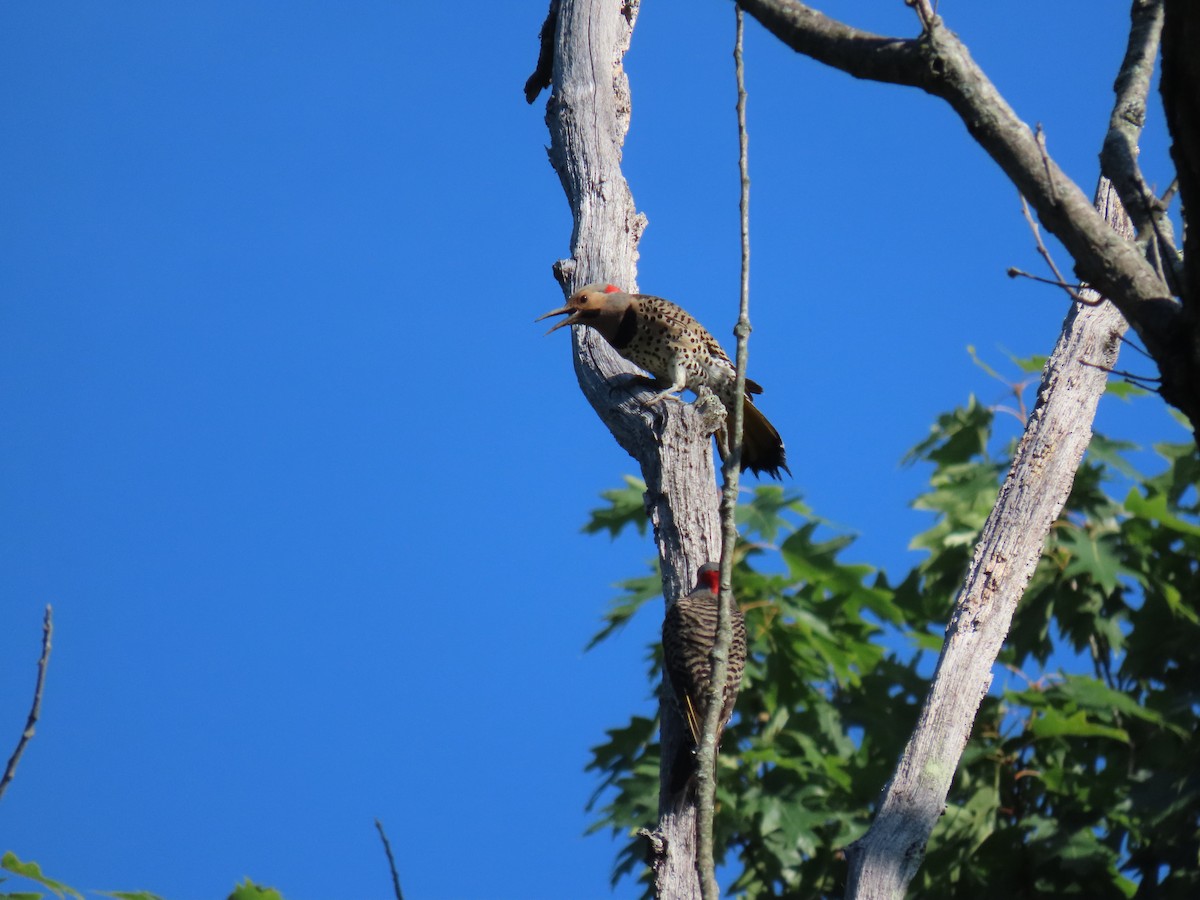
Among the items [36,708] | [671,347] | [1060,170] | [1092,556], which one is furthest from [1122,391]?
[36,708]

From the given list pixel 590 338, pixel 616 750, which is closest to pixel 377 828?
pixel 590 338

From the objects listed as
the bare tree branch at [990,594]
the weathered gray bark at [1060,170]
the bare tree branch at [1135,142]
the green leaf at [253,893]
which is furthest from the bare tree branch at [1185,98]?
the green leaf at [253,893]

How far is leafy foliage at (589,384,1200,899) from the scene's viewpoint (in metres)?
5.74

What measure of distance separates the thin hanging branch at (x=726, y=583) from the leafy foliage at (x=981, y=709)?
3567mm

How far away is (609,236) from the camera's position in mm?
5020

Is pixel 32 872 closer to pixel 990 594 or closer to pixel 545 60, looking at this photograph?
pixel 990 594

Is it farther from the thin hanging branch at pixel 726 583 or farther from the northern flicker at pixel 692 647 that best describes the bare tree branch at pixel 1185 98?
the northern flicker at pixel 692 647

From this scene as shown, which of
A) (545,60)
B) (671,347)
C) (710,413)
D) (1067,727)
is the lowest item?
(1067,727)

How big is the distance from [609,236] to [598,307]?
279 millimetres

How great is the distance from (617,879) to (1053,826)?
2172 millimetres

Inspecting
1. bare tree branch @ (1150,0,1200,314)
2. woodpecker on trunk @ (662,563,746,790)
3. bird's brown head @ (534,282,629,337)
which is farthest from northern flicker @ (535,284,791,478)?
bare tree branch @ (1150,0,1200,314)

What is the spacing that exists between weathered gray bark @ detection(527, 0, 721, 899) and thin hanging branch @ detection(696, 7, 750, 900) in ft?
5.94

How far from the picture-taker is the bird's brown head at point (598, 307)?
496 cm

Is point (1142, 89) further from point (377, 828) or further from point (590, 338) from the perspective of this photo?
point (590, 338)
